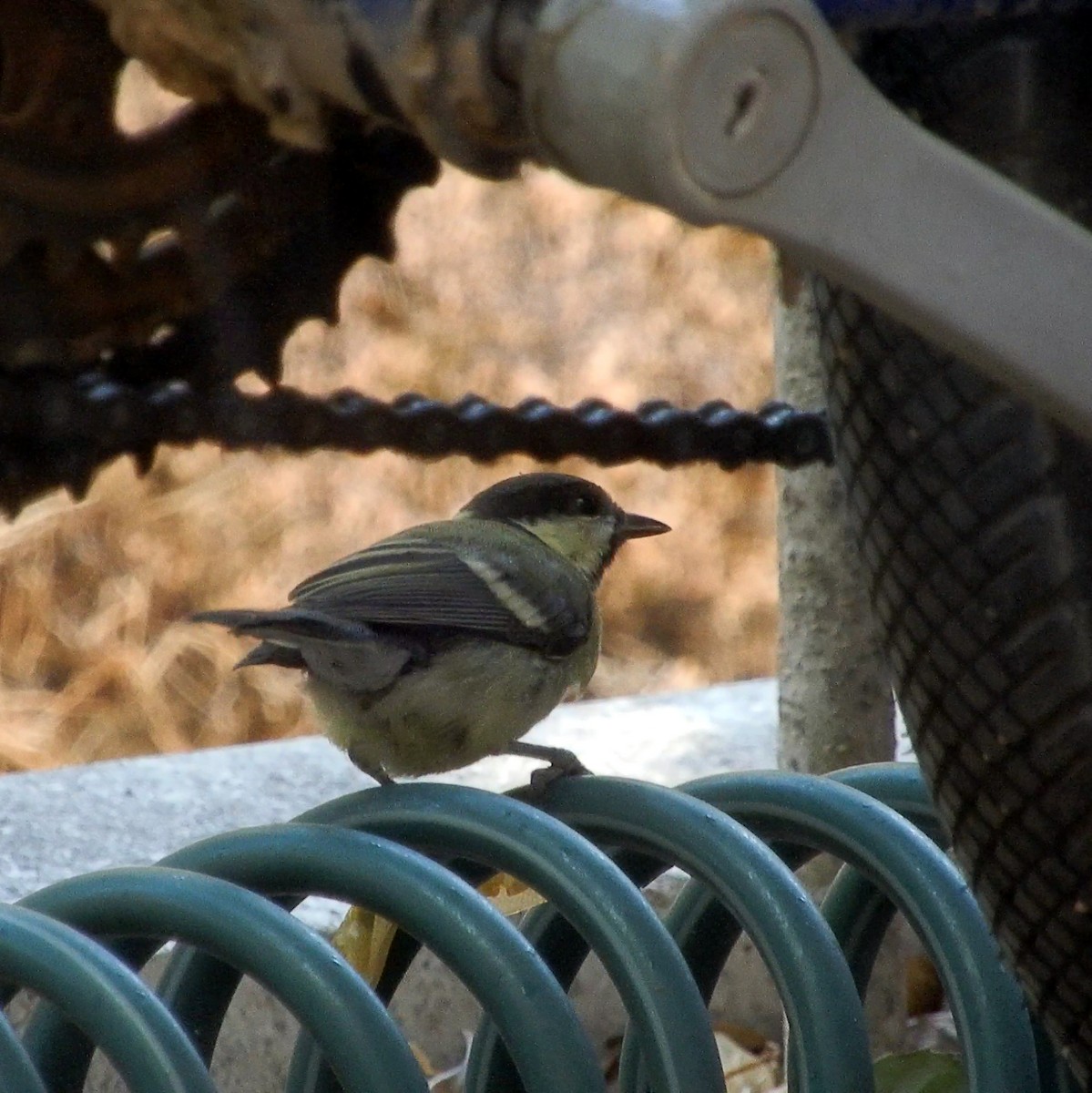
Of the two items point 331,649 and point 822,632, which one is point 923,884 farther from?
point 822,632

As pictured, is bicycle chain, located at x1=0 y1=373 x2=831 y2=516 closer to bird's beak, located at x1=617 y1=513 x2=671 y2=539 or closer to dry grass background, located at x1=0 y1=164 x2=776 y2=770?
bird's beak, located at x1=617 y1=513 x2=671 y2=539

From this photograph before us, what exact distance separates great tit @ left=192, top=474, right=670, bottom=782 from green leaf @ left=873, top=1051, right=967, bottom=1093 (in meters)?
0.43

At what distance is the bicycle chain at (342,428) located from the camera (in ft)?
5.68

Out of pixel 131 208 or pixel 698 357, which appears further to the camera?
pixel 698 357

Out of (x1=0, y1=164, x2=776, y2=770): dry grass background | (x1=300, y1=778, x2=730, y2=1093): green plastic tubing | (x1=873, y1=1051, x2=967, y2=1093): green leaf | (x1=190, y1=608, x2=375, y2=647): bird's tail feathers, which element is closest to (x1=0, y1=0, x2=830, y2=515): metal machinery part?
(x1=190, y1=608, x2=375, y2=647): bird's tail feathers

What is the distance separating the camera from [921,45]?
3.25ft

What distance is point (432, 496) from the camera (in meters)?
5.55

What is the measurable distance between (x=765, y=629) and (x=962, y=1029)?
176 inches

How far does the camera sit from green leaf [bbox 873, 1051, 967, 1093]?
1.79 meters

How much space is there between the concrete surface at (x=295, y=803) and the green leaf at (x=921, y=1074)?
0.50 metres

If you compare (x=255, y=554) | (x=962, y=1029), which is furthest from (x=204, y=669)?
(x=962, y=1029)

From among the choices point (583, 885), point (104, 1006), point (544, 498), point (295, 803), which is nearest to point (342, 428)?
point (544, 498)

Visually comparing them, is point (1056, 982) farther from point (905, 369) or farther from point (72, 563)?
point (72, 563)

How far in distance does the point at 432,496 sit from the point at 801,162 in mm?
4870
